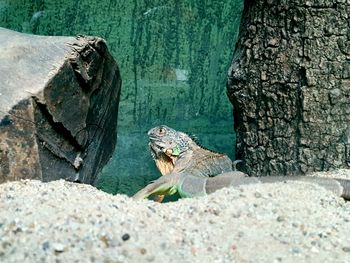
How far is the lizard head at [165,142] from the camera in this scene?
5742 mm

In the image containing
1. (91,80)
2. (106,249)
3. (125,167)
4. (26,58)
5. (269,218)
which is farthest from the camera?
(125,167)

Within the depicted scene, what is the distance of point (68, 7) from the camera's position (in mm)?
7258

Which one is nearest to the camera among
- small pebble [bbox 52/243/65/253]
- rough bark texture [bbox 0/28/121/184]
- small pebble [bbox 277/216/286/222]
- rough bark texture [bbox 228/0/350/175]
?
small pebble [bbox 52/243/65/253]

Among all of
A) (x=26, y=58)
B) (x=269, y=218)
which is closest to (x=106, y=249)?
(x=269, y=218)

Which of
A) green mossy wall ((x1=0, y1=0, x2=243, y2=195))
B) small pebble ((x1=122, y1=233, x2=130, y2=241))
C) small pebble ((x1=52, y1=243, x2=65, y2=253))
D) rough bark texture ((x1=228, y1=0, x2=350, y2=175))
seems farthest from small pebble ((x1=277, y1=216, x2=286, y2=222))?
green mossy wall ((x1=0, y1=0, x2=243, y2=195))

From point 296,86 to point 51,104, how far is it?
6.51 ft

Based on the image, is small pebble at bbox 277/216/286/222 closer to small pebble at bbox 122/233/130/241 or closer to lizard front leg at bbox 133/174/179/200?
small pebble at bbox 122/233/130/241

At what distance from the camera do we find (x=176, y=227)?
2912 millimetres

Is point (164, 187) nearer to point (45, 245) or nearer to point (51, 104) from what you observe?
point (51, 104)

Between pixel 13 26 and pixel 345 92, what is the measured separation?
13.6ft

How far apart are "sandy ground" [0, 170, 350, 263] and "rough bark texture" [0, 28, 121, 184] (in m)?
0.37

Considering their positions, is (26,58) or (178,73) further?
(178,73)

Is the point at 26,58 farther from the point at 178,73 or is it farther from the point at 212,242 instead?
the point at 178,73

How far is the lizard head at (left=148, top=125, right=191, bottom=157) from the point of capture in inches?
226
